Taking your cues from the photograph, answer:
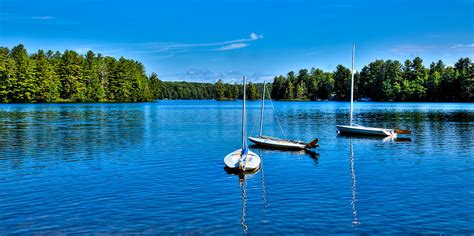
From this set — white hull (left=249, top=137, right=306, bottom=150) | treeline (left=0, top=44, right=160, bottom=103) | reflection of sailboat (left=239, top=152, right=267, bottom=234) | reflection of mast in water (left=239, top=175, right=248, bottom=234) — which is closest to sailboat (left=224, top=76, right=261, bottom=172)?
reflection of sailboat (left=239, top=152, right=267, bottom=234)

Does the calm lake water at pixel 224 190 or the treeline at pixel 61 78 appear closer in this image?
the calm lake water at pixel 224 190

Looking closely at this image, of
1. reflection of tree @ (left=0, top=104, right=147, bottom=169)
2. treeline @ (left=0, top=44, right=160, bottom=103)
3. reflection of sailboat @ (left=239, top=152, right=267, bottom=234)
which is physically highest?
treeline @ (left=0, top=44, right=160, bottom=103)

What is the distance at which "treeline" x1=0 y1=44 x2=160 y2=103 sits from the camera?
155125 mm

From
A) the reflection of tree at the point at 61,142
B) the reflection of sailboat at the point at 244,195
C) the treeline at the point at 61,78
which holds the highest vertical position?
the treeline at the point at 61,78

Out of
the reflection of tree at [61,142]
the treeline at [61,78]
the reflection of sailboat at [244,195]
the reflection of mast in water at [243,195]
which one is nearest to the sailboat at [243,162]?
the reflection of sailboat at [244,195]

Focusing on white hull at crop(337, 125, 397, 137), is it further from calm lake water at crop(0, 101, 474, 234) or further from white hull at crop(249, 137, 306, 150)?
white hull at crop(249, 137, 306, 150)

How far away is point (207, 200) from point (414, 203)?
11.2 m

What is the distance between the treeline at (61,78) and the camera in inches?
6107

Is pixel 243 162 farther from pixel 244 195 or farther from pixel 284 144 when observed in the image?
pixel 284 144

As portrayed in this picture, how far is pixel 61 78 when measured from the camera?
172 metres

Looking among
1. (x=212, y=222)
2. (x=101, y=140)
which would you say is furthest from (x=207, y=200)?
(x=101, y=140)

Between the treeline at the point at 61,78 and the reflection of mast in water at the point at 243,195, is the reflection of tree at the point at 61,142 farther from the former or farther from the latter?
the treeline at the point at 61,78

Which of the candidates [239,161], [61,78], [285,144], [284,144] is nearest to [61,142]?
[284,144]

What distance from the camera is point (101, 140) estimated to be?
175 ft
